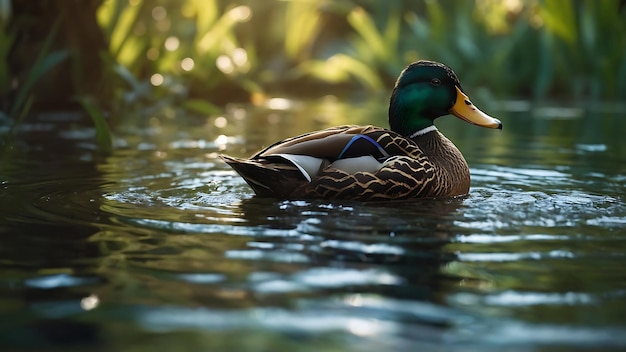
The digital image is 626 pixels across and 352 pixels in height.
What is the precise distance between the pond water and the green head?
0.54m

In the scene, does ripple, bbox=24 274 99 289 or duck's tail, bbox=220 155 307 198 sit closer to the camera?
ripple, bbox=24 274 99 289

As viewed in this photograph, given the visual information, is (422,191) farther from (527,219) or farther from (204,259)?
(204,259)

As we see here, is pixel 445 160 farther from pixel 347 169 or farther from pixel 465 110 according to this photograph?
pixel 347 169

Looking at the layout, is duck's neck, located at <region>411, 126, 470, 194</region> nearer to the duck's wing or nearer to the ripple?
the duck's wing

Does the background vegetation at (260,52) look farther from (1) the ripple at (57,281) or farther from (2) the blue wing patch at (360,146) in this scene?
(1) the ripple at (57,281)

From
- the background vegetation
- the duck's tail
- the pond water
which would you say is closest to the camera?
the pond water

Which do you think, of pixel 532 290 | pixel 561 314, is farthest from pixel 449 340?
pixel 532 290

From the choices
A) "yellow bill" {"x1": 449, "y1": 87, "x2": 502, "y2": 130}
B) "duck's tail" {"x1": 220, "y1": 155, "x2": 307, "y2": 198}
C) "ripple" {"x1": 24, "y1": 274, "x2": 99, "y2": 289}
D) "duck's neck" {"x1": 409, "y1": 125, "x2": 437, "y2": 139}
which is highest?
"yellow bill" {"x1": 449, "y1": 87, "x2": 502, "y2": 130}

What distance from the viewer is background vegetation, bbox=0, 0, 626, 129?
375 inches

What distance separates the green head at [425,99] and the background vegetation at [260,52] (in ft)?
6.46

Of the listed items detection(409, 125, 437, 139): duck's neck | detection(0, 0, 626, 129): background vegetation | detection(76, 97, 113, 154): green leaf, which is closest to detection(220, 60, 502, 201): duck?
detection(409, 125, 437, 139): duck's neck

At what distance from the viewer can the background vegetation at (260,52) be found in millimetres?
9533

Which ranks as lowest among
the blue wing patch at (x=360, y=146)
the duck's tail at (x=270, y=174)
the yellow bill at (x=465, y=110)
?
the duck's tail at (x=270, y=174)

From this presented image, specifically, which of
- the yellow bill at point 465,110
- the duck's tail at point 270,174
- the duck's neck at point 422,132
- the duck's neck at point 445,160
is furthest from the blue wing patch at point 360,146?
the yellow bill at point 465,110
